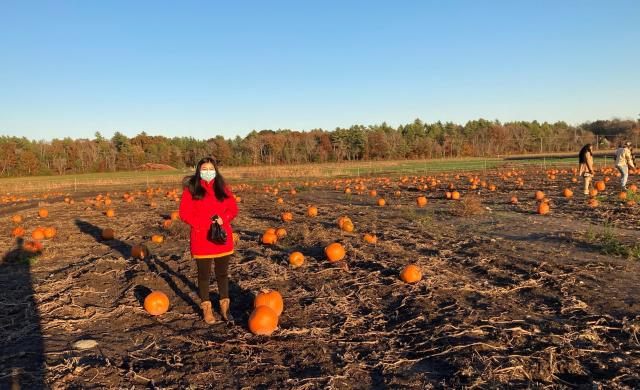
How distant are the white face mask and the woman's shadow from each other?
2315 millimetres

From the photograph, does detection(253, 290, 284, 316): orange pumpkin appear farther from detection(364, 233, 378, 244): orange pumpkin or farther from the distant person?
the distant person

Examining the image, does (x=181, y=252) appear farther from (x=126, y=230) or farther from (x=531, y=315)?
(x=531, y=315)

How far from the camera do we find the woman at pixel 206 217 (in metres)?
4.68

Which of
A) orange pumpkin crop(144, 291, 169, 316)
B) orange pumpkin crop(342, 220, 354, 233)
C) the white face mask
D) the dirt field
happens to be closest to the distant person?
the dirt field

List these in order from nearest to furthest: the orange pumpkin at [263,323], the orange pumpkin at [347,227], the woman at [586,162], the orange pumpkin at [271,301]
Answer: the orange pumpkin at [263,323] < the orange pumpkin at [271,301] < the orange pumpkin at [347,227] < the woman at [586,162]

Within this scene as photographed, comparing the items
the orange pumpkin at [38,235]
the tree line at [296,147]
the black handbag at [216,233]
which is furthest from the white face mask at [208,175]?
the tree line at [296,147]

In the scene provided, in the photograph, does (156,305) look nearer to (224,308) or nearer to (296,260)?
(224,308)

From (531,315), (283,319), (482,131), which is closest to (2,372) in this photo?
(283,319)

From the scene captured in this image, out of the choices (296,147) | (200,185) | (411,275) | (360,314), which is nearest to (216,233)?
(200,185)

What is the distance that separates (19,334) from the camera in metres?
4.54

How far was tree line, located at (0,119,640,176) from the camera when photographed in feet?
216

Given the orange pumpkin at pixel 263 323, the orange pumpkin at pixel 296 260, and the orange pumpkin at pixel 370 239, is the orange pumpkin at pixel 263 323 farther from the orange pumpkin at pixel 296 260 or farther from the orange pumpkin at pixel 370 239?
the orange pumpkin at pixel 370 239

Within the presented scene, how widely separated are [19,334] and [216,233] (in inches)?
94.7

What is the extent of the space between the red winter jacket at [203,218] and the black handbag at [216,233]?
7 cm
